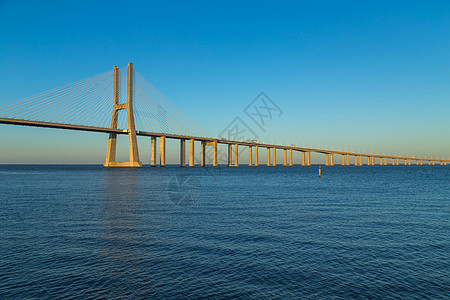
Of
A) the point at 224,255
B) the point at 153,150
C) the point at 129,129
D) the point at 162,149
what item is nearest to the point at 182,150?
the point at 162,149

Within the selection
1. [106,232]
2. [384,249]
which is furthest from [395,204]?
[106,232]

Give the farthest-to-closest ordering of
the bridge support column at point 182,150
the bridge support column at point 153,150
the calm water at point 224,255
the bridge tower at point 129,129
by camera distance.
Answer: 1. the bridge support column at point 182,150
2. the bridge support column at point 153,150
3. the bridge tower at point 129,129
4. the calm water at point 224,255

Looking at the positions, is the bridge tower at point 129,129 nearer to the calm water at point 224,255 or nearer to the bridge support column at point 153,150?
the bridge support column at point 153,150

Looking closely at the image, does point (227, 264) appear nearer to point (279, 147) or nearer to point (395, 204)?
point (395, 204)

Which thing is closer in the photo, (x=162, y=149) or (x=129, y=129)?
(x=129, y=129)

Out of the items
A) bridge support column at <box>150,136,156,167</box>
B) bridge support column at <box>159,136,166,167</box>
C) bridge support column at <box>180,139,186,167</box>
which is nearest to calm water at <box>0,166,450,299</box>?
bridge support column at <box>159,136,166,167</box>

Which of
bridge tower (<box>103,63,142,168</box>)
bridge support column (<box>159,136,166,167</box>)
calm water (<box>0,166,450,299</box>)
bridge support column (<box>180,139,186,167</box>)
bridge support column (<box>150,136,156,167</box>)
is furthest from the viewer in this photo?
bridge support column (<box>180,139,186,167</box>)

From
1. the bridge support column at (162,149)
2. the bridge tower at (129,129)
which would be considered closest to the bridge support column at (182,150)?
the bridge support column at (162,149)

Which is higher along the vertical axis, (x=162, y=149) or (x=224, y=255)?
(x=162, y=149)

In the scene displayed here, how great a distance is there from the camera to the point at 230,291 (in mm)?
7840

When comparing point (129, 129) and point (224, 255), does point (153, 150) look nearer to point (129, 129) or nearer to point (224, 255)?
point (129, 129)

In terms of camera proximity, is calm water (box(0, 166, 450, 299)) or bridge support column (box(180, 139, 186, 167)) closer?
calm water (box(0, 166, 450, 299))

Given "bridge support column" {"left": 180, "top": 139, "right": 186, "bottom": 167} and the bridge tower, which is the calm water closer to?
the bridge tower

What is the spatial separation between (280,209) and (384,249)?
31.8ft
